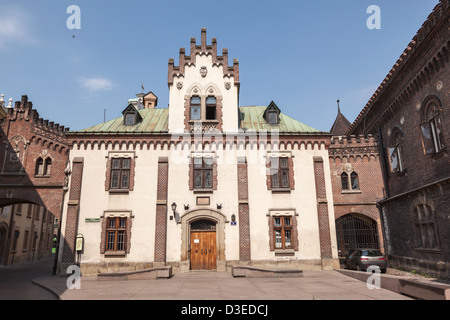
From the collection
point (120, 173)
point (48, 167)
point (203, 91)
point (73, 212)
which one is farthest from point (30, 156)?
point (203, 91)

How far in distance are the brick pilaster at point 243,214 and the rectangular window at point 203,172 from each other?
76.7 inches

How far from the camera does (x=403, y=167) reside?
20750 mm

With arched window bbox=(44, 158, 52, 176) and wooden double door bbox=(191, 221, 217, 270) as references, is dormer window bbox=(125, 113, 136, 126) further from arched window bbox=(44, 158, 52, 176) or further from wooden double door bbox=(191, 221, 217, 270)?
wooden double door bbox=(191, 221, 217, 270)

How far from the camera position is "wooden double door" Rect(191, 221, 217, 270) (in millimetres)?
19234

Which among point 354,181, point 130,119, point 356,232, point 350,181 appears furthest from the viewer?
point 356,232

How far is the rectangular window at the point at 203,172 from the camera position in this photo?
20.2m

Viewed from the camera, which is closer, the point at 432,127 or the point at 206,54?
the point at 432,127

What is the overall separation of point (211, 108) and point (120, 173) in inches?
308

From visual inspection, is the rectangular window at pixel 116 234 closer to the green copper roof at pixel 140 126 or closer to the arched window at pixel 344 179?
the green copper roof at pixel 140 126

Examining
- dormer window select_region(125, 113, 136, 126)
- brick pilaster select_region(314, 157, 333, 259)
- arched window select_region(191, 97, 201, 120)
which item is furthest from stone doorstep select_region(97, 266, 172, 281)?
dormer window select_region(125, 113, 136, 126)

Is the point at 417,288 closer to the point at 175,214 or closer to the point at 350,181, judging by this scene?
the point at 175,214

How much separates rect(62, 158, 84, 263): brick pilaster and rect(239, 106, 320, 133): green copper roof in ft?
37.9

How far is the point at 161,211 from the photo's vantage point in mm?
19438
